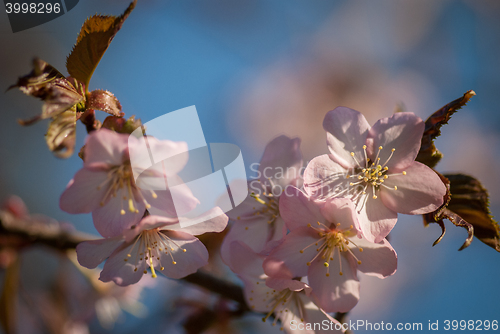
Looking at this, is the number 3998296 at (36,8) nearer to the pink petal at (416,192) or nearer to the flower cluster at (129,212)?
the flower cluster at (129,212)

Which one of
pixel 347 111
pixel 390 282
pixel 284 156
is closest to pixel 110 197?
pixel 284 156

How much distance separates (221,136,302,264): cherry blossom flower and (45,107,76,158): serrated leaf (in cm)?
40

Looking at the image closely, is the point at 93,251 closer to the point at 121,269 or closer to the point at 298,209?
the point at 121,269

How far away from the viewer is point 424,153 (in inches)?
31.7

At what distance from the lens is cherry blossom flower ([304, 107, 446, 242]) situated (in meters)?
0.74

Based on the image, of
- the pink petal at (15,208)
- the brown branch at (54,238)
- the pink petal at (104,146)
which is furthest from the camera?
the pink petal at (15,208)

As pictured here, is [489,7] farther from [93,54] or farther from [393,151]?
[93,54]

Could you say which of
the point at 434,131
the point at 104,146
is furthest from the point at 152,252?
the point at 434,131

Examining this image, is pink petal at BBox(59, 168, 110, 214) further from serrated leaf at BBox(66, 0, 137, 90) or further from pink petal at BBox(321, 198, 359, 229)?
pink petal at BBox(321, 198, 359, 229)

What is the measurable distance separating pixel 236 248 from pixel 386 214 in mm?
338

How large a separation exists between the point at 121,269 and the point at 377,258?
555mm

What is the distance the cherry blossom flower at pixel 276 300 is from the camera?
0.83m

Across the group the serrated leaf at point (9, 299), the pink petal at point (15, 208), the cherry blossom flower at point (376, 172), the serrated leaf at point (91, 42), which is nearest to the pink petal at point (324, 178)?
the cherry blossom flower at point (376, 172)

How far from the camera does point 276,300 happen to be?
0.98 meters
